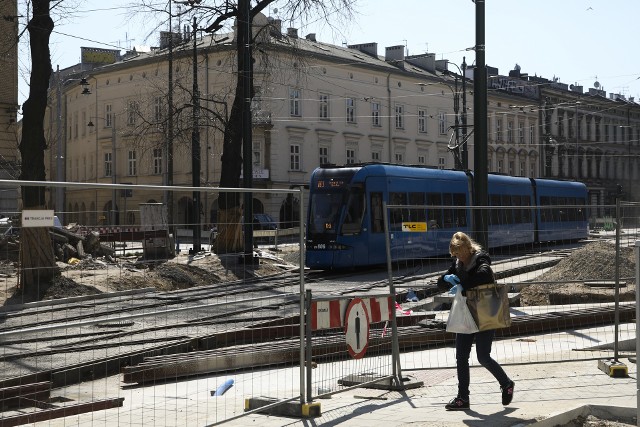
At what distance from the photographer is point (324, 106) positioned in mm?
59844

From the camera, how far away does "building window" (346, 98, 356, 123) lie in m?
61.4

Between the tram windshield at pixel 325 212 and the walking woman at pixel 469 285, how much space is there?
15362 millimetres

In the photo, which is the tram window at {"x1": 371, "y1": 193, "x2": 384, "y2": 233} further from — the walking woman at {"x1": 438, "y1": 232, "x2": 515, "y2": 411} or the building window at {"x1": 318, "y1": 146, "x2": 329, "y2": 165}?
the building window at {"x1": 318, "y1": 146, "x2": 329, "y2": 165}

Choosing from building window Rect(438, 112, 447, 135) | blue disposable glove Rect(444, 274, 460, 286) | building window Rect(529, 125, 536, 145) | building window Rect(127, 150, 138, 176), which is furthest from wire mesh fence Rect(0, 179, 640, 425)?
building window Rect(529, 125, 536, 145)

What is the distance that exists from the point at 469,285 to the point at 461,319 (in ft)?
1.07

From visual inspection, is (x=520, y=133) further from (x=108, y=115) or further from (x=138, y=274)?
(x=138, y=274)

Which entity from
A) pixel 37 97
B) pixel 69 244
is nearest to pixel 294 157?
pixel 37 97

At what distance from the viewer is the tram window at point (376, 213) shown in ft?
79.3

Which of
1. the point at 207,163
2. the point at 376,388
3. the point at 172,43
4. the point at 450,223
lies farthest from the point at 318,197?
the point at 207,163

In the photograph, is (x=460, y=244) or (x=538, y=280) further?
(x=538, y=280)

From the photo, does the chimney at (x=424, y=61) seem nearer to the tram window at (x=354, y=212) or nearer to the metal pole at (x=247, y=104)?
the metal pole at (x=247, y=104)

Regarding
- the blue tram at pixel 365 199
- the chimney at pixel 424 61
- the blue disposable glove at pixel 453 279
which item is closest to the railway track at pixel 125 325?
the blue disposable glove at pixel 453 279

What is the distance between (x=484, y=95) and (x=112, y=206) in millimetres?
10188

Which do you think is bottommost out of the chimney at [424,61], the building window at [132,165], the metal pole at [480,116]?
the metal pole at [480,116]
